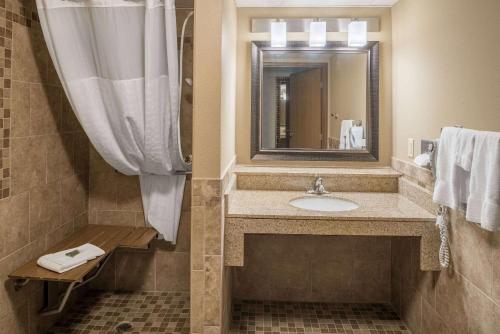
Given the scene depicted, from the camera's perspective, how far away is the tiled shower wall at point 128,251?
103 inches

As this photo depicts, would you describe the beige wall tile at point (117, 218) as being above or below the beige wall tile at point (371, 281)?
above

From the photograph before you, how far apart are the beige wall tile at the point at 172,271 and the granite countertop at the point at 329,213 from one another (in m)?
0.69

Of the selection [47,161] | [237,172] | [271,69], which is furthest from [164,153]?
[271,69]

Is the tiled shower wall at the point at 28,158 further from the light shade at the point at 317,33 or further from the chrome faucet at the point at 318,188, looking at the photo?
the light shade at the point at 317,33

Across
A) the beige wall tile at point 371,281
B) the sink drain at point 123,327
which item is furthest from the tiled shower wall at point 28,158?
the beige wall tile at point 371,281

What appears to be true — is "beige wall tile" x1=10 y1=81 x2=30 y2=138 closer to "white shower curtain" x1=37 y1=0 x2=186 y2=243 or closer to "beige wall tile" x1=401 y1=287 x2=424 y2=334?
"white shower curtain" x1=37 y1=0 x2=186 y2=243

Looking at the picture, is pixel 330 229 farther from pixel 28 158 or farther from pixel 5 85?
pixel 5 85

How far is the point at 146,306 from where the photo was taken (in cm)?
250

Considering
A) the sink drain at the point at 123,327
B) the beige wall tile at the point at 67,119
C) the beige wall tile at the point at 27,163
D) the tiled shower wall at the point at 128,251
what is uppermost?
the beige wall tile at the point at 67,119

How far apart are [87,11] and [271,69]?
4.04 ft

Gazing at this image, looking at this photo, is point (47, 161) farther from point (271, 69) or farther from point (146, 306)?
point (271, 69)

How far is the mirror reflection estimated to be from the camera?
8.63 feet

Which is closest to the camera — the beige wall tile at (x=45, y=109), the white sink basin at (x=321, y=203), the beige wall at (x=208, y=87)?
the beige wall at (x=208, y=87)

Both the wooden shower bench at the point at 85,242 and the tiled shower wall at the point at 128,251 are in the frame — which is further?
the tiled shower wall at the point at 128,251
